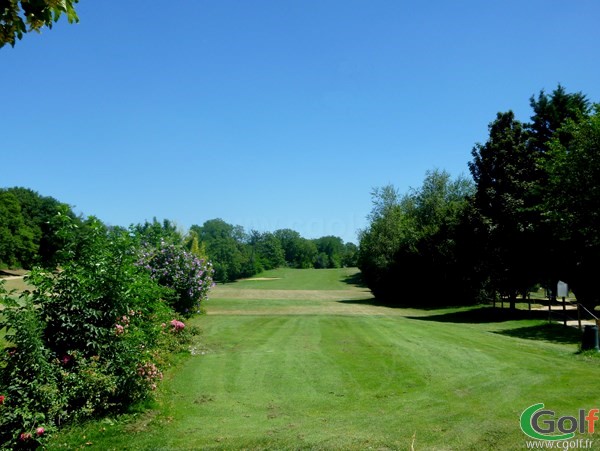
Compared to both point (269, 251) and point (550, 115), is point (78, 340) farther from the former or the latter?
point (269, 251)

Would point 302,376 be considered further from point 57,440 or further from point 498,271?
point 498,271

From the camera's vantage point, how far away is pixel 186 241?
2377 centimetres

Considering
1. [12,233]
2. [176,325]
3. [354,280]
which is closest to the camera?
[176,325]

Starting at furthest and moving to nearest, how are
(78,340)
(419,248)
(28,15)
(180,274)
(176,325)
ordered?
1. (419,248)
2. (180,274)
3. (176,325)
4. (78,340)
5. (28,15)

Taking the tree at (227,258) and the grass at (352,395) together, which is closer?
the grass at (352,395)

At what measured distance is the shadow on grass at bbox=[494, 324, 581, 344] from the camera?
61.4ft

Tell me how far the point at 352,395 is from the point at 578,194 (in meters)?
18.5

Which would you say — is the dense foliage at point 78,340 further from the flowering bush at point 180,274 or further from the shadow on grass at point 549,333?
the shadow on grass at point 549,333

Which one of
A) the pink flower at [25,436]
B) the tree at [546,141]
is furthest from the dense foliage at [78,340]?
the tree at [546,141]

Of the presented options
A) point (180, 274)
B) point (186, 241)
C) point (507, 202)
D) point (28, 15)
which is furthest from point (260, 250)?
point (28, 15)

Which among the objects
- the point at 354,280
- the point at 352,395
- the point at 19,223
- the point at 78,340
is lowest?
the point at 352,395

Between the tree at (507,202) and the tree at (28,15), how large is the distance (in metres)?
27.0

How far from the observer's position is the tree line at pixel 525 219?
22812 millimetres

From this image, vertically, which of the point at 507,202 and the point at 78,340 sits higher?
the point at 507,202
